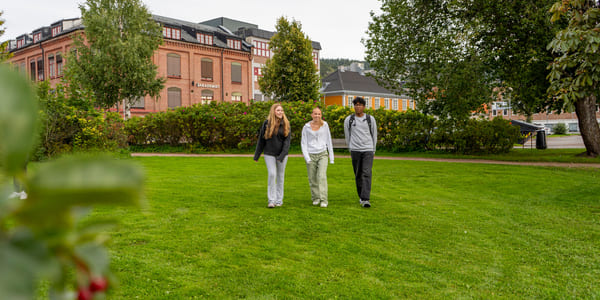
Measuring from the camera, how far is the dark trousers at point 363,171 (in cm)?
823

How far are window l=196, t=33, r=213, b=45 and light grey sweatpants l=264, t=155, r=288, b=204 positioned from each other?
42.5m

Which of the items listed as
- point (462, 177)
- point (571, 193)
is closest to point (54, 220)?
point (571, 193)

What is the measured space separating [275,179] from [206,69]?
41.1 m

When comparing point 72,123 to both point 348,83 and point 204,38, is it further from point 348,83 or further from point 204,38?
point 348,83

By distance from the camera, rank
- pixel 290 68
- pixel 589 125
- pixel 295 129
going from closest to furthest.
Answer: pixel 589 125
pixel 295 129
pixel 290 68

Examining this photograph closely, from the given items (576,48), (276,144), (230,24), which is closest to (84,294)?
(276,144)

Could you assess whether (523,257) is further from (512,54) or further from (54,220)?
(512,54)

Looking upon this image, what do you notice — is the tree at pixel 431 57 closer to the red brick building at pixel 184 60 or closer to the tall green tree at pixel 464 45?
the tall green tree at pixel 464 45

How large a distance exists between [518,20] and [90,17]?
26817 millimetres

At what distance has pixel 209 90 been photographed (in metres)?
47.3

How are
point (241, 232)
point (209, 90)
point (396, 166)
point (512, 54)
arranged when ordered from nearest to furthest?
point (241, 232) < point (396, 166) < point (512, 54) < point (209, 90)

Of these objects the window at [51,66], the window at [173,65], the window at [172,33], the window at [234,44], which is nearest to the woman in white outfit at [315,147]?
the window at [173,65]

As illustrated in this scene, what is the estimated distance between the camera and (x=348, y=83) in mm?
66625

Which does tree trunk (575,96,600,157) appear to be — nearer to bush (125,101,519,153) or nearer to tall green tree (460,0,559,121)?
tall green tree (460,0,559,121)
